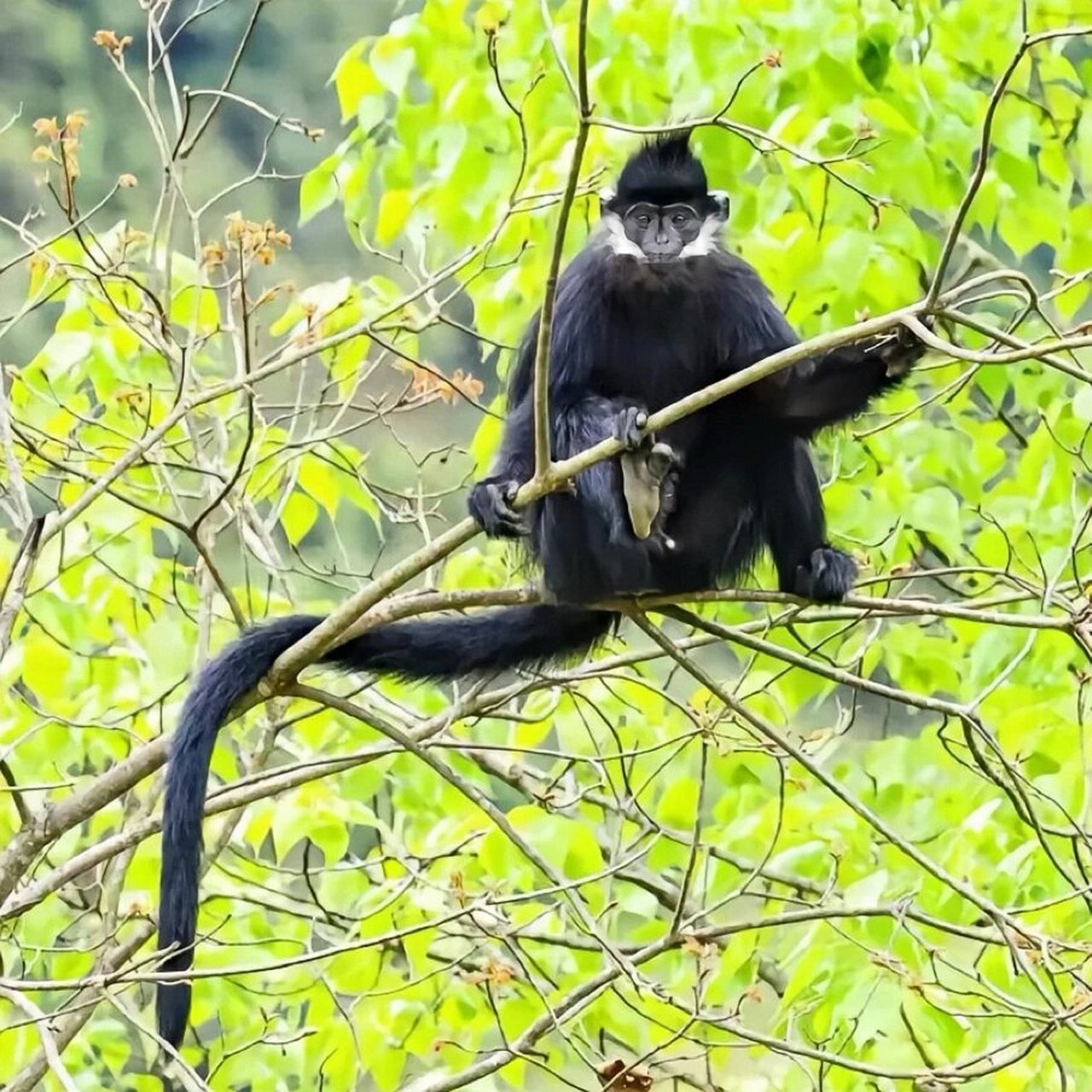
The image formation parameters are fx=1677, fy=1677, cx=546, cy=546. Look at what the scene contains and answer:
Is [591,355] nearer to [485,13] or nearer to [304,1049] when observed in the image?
[485,13]

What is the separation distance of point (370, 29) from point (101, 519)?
6.43ft

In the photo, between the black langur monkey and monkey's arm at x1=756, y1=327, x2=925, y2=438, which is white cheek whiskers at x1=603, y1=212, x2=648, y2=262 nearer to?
the black langur monkey

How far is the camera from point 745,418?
2.29m

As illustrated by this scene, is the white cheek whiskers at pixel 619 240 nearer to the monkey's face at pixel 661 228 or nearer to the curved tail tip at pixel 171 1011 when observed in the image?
the monkey's face at pixel 661 228

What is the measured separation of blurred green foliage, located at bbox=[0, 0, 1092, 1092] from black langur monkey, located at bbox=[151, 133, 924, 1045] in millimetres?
76

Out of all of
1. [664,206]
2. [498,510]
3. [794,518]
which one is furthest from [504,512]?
[664,206]

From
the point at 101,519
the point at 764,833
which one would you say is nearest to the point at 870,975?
the point at 764,833

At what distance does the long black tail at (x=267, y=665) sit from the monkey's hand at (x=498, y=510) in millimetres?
177

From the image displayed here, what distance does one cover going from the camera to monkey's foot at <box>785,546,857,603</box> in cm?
216

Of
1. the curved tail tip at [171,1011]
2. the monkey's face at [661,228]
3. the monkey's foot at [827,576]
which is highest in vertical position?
the monkey's face at [661,228]

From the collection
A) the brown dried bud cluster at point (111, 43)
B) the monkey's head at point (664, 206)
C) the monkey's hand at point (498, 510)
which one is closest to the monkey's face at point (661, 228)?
the monkey's head at point (664, 206)

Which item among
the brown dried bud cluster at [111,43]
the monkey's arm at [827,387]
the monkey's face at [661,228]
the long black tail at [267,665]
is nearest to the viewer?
the long black tail at [267,665]

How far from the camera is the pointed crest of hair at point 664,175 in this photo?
2287 mm

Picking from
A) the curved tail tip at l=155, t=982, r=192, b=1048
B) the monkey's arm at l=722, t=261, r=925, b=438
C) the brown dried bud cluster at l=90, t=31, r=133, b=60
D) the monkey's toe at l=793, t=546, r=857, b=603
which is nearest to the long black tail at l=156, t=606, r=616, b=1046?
the curved tail tip at l=155, t=982, r=192, b=1048
